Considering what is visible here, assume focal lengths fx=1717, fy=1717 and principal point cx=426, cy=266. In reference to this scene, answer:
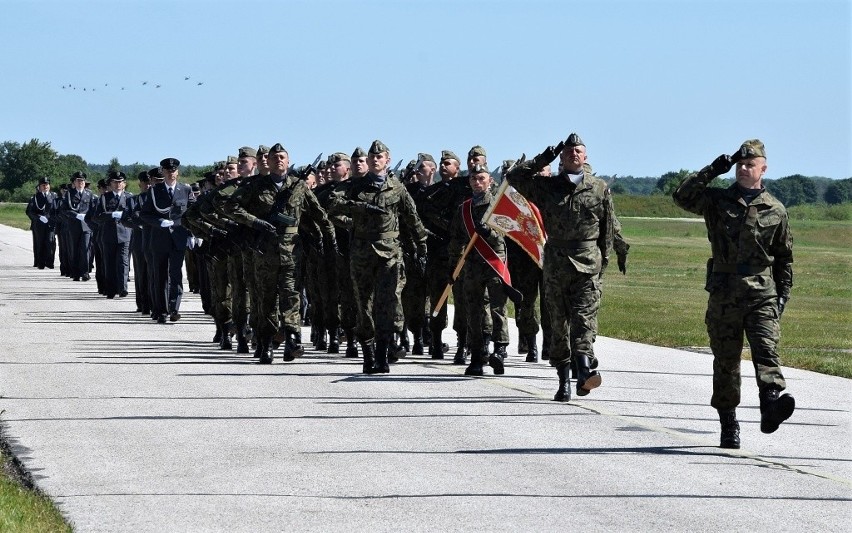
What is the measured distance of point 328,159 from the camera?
20406mm

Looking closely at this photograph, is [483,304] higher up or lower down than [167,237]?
lower down

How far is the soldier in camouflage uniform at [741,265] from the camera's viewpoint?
423 inches

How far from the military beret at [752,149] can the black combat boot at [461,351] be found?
660 centimetres

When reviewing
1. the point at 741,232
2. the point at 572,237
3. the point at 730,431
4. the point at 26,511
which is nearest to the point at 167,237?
the point at 572,237

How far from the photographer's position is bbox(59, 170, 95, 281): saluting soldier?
116 feet

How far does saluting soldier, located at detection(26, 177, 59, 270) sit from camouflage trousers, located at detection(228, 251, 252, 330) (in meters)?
22.1

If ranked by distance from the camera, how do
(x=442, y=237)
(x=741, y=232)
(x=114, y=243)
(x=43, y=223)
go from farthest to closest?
(x=43, y=223) < (x=114, y=243) < (x=442, y=237) < (x=741, y=232)

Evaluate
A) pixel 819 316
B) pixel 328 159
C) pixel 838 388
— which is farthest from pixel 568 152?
pixel 819 316

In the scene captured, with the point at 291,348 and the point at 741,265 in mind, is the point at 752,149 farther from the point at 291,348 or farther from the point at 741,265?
the point at 291,348

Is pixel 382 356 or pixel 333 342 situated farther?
pixel 333 342

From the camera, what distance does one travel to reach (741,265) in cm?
1081

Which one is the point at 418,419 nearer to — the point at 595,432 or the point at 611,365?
the point at 595,432

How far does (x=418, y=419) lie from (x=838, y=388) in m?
4.70

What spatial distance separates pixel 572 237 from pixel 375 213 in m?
3.11
